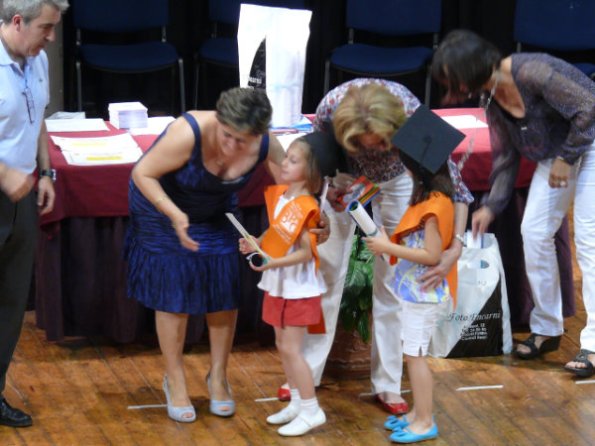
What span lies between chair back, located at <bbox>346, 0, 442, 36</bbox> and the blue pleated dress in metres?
3.65

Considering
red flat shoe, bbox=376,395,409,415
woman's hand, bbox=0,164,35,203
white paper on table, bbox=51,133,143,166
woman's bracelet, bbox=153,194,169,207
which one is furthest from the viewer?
white paper on table, bbox=51,133,143,166

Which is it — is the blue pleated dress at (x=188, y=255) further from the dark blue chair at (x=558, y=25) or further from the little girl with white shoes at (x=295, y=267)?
the dark blue chair at (x=558, y=25)

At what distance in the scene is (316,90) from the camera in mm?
7945

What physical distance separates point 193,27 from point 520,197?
3477 mm

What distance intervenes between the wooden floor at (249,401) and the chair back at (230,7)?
3.17 meters

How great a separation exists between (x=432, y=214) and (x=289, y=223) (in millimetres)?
485

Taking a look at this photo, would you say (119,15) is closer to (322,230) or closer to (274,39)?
(274,39)

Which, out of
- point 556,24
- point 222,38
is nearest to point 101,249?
point 222,38

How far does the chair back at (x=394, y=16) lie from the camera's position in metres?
7.58

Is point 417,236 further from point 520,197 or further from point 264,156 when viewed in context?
point 520,197

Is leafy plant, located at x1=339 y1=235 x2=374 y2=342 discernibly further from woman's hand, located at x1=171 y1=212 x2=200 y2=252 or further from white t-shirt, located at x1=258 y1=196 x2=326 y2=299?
woman's hand, located at x1=171 y1=212 x2=200 y2=252

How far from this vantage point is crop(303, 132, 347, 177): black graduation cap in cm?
397

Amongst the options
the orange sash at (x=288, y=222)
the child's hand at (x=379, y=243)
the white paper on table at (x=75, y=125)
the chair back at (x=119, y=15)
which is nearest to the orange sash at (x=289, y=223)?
the orange sash at (x=288, y=222)

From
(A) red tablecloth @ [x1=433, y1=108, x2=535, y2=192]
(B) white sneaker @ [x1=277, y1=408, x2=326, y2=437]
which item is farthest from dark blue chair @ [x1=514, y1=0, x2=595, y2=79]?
(B) white sneaker @ [x1=277, y1=408, x2=326, y2=437]
